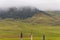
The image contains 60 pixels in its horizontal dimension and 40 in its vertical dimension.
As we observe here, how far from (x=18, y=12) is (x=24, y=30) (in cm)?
51

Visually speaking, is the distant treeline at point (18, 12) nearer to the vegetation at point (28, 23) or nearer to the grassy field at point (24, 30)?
the vegetation at point (28, 23)

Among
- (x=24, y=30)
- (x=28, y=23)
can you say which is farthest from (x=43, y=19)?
(x=24, y=30)

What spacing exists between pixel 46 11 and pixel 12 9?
36.3 inches

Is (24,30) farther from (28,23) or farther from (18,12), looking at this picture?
(18,12)

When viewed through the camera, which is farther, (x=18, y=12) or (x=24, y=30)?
(x=18, y=12)

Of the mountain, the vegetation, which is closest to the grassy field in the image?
the vegetation

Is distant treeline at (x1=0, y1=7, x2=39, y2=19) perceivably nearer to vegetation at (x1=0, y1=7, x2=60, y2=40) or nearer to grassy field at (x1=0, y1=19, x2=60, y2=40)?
vegetation at (x1=0, y1=7, x2=60, y2=40)

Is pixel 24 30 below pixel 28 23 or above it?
below

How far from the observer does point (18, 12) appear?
214 inches

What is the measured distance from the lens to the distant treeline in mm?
5379

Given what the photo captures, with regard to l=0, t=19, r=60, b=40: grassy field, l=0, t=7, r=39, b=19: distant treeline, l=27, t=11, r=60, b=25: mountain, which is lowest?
l=0, t=19, r=60, b=40: grassy field

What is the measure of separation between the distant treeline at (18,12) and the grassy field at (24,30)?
13cm

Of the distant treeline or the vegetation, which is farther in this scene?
the distant treeline

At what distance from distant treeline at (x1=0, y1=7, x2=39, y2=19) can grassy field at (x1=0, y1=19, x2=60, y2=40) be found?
0.44ft
